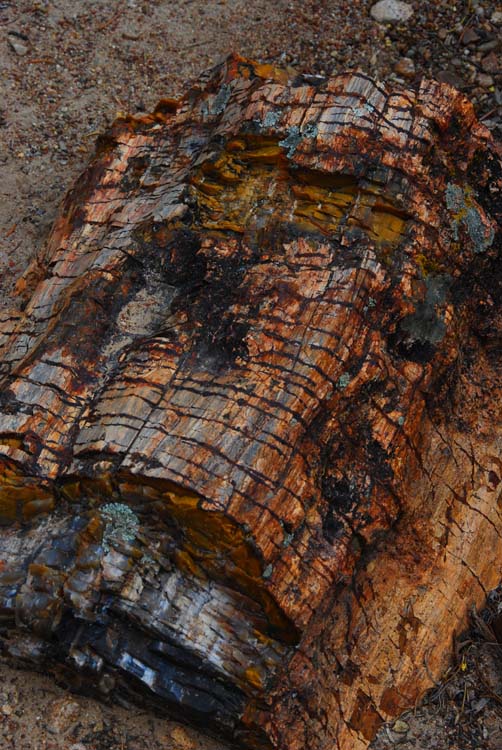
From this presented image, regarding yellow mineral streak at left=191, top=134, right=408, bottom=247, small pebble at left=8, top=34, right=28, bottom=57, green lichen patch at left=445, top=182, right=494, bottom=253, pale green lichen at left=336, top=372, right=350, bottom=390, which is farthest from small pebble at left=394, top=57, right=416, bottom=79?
pale green lichen at left=336, top=372, right=350, bottom=390

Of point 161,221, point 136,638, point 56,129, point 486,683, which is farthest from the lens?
point 56,129

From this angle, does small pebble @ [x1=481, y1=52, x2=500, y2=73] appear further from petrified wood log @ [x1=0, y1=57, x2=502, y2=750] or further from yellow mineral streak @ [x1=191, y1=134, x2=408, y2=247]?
yellow mineral streak @ [x1=191, y1=134, x2=408, y2=247]

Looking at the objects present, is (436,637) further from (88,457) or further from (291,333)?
(88,457)

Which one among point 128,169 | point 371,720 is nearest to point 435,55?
point 128,169

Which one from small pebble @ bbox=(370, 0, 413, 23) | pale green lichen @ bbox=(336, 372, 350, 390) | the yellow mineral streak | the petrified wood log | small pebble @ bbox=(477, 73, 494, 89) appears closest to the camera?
the petrified wood log

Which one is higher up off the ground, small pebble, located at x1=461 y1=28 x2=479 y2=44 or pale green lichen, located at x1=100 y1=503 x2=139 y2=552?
small pebble, located at x1=461 y1=28 x2=479 y2=44

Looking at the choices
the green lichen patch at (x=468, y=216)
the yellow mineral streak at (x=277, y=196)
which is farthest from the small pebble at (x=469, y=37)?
the yellow mineral streak at (x=277, y=196)
